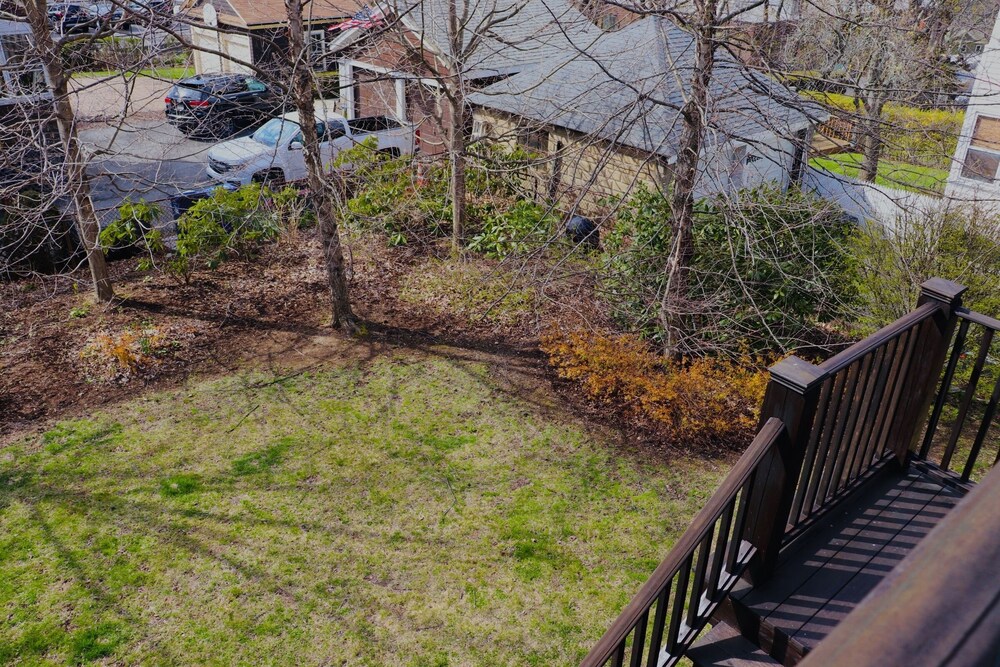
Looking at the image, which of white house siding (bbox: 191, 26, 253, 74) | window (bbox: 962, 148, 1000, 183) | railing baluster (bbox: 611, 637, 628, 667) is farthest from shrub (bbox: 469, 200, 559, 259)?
white house siding (bbox: 191, 26, 253, 74)

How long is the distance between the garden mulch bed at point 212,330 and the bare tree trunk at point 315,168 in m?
0.40

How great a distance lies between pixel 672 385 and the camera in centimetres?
747

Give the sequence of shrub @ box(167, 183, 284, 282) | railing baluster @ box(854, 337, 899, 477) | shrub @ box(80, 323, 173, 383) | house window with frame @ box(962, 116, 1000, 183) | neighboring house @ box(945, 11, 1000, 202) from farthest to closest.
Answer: house window with frame @ box(962, 116, 1000, 183) → neighboring house @ box(945, 11, 1000, 202) → shrub @ box(167, 183, 284, 282) → shrub @ box(80, 323, 173, 383) → railing baluster @ box(854, 337, 899, 477)

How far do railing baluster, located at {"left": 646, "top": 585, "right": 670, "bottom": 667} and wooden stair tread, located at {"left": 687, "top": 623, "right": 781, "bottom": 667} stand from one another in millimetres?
202

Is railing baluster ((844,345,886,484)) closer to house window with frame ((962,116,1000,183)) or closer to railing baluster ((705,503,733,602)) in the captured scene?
railing baluster ((705,503,733,602))

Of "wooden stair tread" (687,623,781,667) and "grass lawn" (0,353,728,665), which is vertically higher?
"wooden stair tread" (687,623,781,667)

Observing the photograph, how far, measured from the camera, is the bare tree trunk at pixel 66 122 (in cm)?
745

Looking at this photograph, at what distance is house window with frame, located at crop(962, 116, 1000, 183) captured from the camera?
13.4 m

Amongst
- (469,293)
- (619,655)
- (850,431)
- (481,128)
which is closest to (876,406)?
(850,431)

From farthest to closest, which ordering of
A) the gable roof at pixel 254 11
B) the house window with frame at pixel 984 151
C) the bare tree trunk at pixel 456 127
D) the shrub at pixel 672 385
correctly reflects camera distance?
the gable roof at pixel 254 11
the house window with frame at pixel 984 151
the bare tree trunk at pixel 456 127
the shrub at pixel 672 385

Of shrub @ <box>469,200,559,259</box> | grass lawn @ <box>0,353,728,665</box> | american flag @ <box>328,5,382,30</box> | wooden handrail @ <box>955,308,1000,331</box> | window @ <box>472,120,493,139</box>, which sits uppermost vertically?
american flag @ <box>328,5,382,30</box>

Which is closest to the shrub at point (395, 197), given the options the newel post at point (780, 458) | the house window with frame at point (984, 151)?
the newel post at point (780, 458)

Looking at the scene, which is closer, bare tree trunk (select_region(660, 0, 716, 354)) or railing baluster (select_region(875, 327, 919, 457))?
railing baluster (select_region(875, 327, 919, 457))

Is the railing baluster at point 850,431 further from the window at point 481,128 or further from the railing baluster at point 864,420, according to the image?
the window at point 481,128
